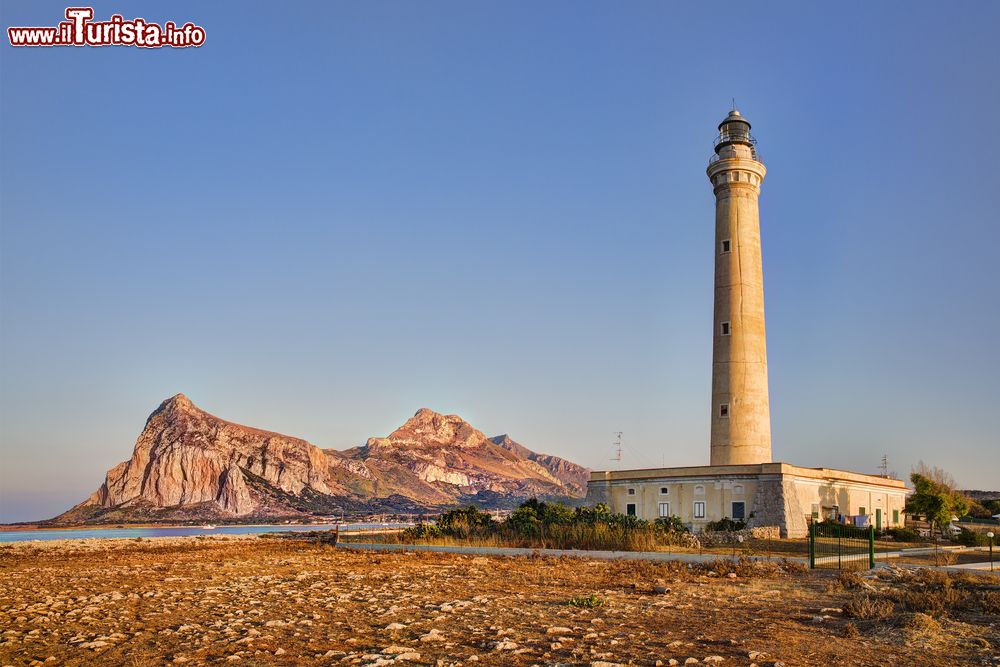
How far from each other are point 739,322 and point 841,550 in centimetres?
1966

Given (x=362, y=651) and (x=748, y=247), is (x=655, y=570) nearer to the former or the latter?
(x=362, y=651)

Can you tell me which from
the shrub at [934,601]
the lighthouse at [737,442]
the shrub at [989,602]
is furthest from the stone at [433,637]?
the lighthouse at [737,442]

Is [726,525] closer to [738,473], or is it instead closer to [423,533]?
[738,473]

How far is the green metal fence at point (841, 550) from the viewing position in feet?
73.0

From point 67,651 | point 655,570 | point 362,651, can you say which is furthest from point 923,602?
point 67,651

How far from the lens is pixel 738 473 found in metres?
41.8

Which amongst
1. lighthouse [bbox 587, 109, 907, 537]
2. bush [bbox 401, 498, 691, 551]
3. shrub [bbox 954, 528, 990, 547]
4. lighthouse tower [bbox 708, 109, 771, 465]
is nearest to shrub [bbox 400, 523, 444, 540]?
bush [bbox 401, 498, 691, 551]

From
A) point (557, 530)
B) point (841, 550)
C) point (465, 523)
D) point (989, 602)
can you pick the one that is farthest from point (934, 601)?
point (465, 523)

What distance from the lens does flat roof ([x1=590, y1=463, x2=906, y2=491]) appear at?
133 feet

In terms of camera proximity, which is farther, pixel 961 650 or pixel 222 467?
pixel 222 467

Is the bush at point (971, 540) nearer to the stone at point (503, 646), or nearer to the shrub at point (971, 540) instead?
the shrub at point (971, 540)

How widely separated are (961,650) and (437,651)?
668 cm

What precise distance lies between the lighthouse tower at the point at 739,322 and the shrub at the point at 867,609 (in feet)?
105

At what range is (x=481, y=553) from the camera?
2831cm
